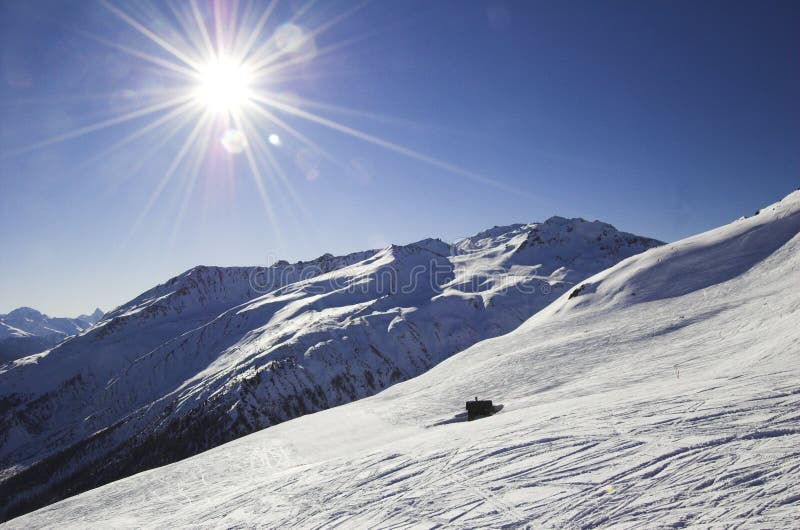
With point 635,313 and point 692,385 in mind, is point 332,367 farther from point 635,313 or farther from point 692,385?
point 692,385

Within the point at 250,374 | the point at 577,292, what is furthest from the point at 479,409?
the point at 250,374

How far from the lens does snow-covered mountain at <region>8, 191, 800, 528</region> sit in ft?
22.5

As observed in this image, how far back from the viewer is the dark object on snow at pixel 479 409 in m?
18.6

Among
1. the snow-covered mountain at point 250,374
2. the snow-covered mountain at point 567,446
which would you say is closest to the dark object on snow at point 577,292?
the snow-covered mountain at point 567,446

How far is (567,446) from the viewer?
9359 mm

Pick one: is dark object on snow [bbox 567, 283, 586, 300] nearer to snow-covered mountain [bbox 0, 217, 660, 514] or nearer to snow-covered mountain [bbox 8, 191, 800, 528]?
snow-covered mountain [bbox 8, 191, 800, 528]

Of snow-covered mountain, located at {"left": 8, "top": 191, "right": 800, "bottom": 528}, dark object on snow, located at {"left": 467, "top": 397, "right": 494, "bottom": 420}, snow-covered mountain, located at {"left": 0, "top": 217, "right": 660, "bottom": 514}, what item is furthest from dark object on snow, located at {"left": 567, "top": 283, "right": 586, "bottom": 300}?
snow-covered mountain, located at {"left": 0, "top": 217, "right": 660, "bottom": 514}

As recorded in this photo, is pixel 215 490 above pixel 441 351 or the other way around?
above

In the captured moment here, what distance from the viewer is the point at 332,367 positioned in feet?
411

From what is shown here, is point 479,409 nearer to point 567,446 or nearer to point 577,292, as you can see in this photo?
point 567,446

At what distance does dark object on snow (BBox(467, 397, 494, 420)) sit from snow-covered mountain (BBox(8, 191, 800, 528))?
84 centimetres

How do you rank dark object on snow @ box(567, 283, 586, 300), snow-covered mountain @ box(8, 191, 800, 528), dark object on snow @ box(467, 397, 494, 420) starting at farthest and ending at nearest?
dark object on snow @ box(567, 283, 586, 300) → dark object on snow @ box(467, 397, 494, 420) → snow-covered mountain @ box(8, 191, 800, 528)

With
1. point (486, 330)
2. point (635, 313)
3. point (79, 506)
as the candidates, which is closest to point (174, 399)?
point (486, 330)

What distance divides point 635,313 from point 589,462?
2620 cm
